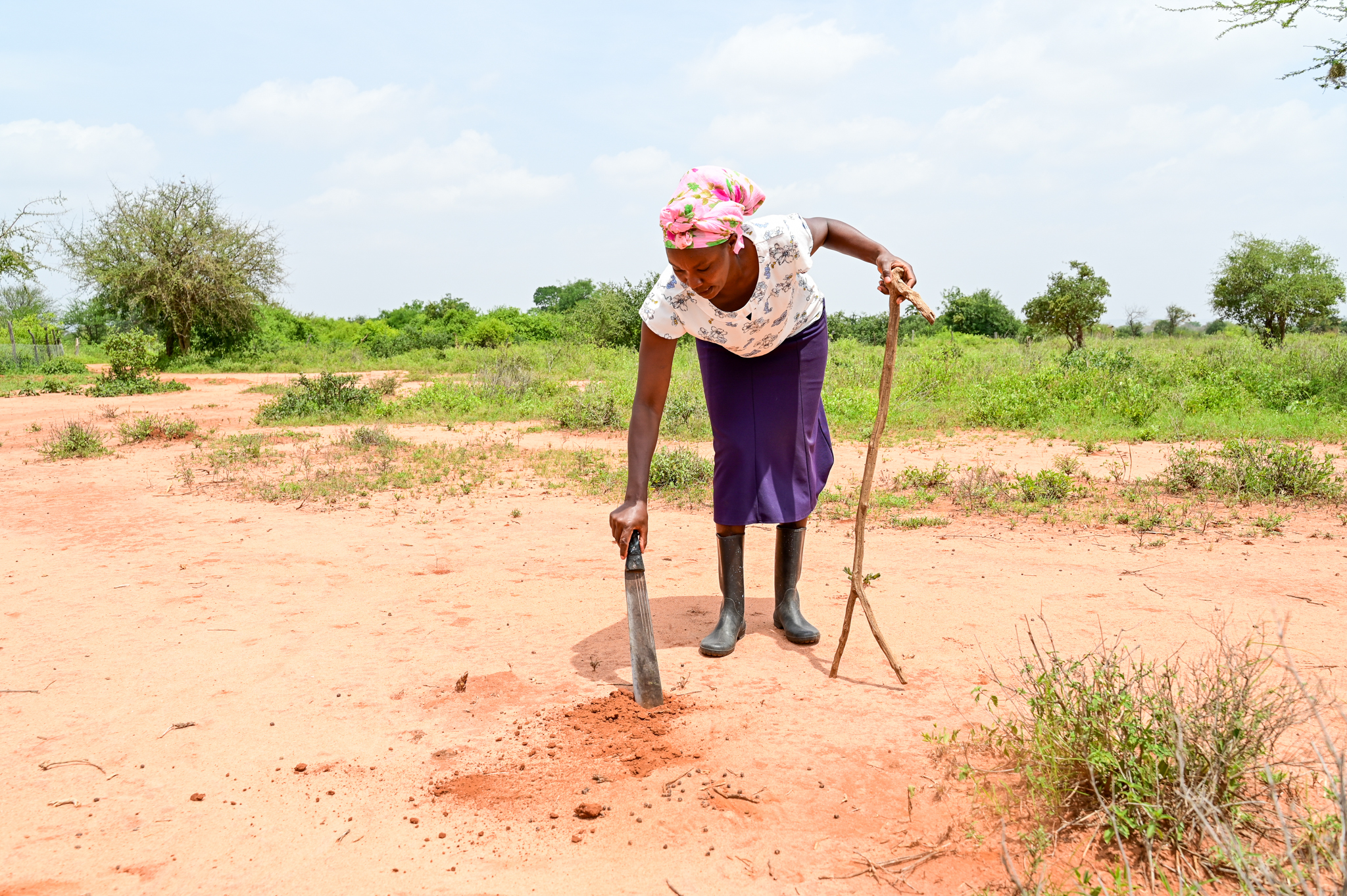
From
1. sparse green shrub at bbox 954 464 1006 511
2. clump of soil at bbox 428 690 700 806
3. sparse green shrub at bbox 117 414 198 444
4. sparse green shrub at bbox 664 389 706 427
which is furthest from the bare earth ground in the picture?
sparse green shrub at bbox 664 389 706 427

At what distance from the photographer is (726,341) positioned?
2.85 metres

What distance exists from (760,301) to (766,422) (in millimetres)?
461

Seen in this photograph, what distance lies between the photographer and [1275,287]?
905 inches

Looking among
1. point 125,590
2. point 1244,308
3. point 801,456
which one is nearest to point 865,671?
point 801,456

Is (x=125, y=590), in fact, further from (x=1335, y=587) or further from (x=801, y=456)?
(x=1335, y=587)

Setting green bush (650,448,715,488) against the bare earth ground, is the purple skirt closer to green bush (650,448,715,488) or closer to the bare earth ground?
the bare earth ground

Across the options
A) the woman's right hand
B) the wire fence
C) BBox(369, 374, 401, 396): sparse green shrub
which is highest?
the wire fence

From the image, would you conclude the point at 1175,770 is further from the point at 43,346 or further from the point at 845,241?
the point at 43,346

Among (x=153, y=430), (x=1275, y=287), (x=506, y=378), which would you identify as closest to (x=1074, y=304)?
(x=1275, y=287)

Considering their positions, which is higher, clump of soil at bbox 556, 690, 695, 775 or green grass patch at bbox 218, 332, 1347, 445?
green grass patch at bbox 218, 332, 1347, 445

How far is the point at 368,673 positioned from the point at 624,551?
1078 millimetres

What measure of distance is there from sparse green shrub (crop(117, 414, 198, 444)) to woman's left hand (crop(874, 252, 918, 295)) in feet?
27.0

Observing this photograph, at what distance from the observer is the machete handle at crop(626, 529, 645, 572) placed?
2.60 metres

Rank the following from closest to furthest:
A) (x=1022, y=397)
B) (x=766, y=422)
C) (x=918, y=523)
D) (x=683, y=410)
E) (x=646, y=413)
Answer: (x=646, y=413)
(x=766, y=422)
(x=918, y=523)
(x=683, y=410)
(x=1022, y=397)
